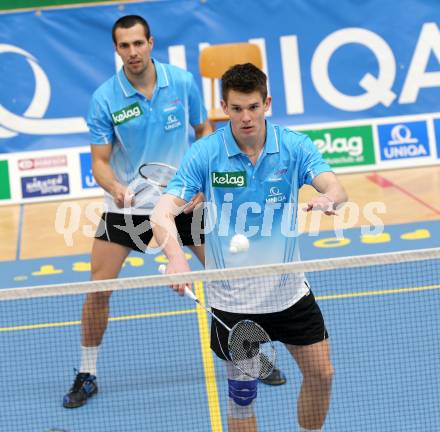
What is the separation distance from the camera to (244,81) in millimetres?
5172

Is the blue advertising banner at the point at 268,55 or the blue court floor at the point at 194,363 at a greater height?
the blue advertising banner at the point at 268,55

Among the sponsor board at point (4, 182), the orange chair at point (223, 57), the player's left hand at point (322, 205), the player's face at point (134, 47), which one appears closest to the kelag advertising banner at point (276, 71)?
the sponsor board at point (4, 182)

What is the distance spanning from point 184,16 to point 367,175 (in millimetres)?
3017

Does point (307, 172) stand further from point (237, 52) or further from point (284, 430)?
point (237, 52)

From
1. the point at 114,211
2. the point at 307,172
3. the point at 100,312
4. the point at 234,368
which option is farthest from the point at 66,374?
the point at 307,172

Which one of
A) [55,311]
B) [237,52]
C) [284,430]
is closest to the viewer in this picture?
[284,430]

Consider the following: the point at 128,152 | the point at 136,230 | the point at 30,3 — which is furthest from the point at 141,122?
the point at 30,3

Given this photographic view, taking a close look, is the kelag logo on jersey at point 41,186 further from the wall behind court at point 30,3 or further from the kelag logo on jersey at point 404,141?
the kelag logo on jersey at point 404,141

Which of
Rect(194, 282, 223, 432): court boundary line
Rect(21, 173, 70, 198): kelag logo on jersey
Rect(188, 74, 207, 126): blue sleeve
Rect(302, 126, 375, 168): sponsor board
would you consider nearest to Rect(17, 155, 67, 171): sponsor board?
Rect(21, 173, 70, 198): kelag logo on jersey

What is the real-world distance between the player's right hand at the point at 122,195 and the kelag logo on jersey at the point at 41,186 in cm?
514

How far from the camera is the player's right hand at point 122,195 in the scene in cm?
695

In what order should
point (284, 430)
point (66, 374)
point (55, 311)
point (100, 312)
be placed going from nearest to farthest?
1. point (284, 430)
2. point (100, 312)
3. point (66, 374)
4. point (55, 311)

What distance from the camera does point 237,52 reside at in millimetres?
11688

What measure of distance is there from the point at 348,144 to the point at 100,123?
5733 mm
